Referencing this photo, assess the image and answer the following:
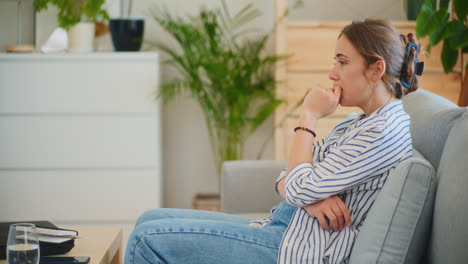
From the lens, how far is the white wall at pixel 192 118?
402cm

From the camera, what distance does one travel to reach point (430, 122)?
5.36 feet

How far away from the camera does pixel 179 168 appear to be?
4.21 metres

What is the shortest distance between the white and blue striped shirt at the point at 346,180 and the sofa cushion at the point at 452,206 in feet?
0.42

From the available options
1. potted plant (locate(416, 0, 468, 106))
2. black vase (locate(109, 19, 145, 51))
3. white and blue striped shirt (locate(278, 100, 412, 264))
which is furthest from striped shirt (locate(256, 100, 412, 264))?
black vase (locate(109, 19, 145, 51))

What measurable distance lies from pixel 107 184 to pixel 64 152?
1.04 feet

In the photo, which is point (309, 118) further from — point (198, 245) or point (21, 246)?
point (21, 246)

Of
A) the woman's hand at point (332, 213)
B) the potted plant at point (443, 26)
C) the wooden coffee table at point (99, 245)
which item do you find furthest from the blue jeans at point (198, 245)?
the potted plant at point (443, 26)

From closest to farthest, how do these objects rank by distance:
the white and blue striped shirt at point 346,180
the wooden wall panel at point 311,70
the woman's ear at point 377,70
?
the white and blue striped shirt at point 346,180 → the woman's ear at point 377,70 → the wooden wall panel at point 311,70

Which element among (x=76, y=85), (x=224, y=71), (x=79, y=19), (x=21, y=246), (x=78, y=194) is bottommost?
(x=78, y=194)

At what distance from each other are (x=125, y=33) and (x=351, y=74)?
2.39m

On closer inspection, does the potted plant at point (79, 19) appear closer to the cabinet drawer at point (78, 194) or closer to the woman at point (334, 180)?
the cabinet drawer at point (78, 194)

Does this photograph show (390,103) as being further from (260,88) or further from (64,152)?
(64,152)

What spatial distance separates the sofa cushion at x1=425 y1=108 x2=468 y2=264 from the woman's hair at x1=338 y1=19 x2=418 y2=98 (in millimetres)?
237

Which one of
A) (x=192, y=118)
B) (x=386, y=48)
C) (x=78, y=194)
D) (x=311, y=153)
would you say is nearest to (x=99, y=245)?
(x=311, y=153)
